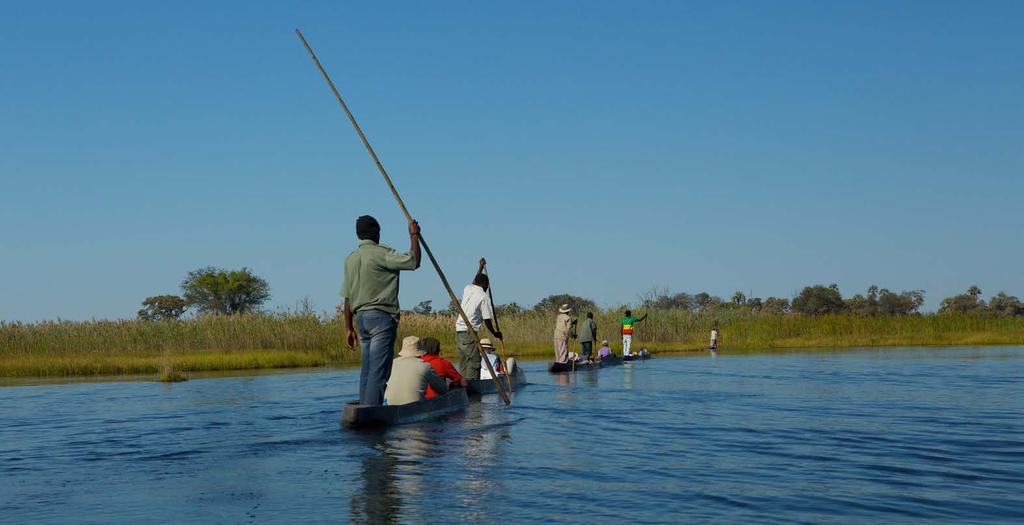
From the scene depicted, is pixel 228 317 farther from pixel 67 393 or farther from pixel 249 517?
pixel 249 517

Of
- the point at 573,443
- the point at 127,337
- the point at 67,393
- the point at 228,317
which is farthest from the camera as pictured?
the point at 228,317

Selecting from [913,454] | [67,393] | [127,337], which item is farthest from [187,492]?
[127,337]

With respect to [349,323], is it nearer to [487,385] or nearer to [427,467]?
[427,467]

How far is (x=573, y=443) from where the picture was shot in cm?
1058

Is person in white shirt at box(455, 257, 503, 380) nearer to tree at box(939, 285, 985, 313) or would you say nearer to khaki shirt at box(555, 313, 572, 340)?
khaki shirt at box(555, 313, 572, 340)

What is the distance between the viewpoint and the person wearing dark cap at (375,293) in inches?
449

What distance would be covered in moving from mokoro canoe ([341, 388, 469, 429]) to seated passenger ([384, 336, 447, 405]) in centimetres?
18

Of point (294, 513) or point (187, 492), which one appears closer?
point (294, 513)

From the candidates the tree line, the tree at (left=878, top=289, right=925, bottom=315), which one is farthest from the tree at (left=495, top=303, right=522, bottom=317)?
the tree at (left=878, top=289, right=925, bottom=315)

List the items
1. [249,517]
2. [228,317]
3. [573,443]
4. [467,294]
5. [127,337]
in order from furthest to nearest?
[228,317] < [127,337] < [467,294] < [573,443] < [249,517]

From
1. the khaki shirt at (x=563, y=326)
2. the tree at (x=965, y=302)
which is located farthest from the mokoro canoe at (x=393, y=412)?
the tree at (x=965, y=302)

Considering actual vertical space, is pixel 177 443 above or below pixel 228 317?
below

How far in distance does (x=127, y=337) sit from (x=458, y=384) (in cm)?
2211

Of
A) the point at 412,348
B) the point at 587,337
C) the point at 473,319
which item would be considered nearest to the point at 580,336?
the point at 587,337
